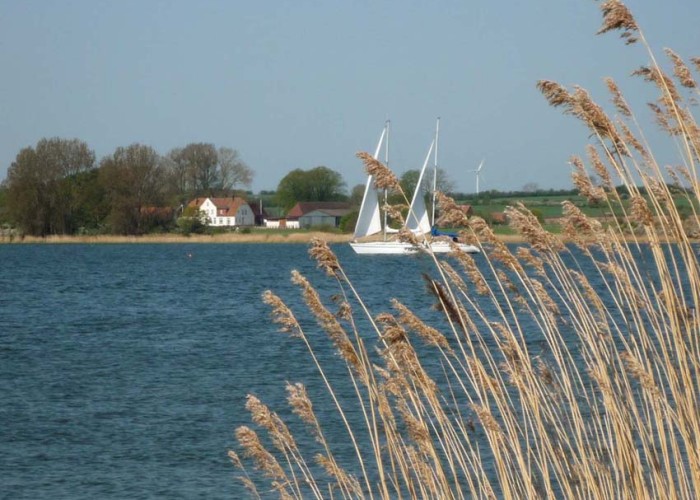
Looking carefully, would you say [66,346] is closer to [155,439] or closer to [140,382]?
[140,382]

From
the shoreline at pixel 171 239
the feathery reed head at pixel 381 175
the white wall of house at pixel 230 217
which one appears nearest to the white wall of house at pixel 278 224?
the white wall of house at pixel 230 217

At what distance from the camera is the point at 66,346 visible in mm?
23734

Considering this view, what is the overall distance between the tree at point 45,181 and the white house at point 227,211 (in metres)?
26.6

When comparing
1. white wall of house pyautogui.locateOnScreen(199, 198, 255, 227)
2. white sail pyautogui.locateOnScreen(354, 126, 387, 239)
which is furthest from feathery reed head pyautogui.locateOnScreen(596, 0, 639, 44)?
white wall of house pyautogui.locateOnScreen(199, 198, 255, 227)

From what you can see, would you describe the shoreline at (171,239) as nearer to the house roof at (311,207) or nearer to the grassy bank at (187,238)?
the grassy bank at (187,238)

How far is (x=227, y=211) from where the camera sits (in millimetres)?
123250

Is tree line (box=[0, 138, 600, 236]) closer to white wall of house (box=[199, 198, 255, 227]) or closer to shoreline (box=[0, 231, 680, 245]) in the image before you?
shoreline (box=[0, 231, 680, 245])

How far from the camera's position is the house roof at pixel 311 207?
12175 centimetres

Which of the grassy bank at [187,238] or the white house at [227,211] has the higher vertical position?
the white house at [227,211]

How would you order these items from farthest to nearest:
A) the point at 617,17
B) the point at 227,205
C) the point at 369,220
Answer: the point at 227,205 → the point at 369,220 → the point at 617,17

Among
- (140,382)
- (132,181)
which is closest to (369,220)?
(132,181)

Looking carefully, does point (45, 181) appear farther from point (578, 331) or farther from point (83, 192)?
point (578, 331)

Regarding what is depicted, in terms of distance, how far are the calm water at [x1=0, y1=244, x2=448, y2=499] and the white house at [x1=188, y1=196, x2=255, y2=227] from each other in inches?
3013

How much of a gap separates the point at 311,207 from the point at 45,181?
38109mm
